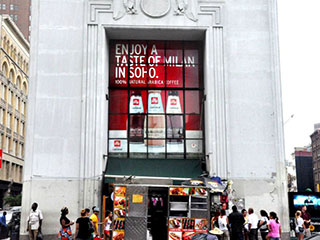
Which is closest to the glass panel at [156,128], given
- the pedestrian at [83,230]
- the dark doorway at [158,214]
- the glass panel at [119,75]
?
the glass panel at [119,75]

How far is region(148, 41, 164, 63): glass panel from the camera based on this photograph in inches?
883

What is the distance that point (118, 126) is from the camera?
2195 cm

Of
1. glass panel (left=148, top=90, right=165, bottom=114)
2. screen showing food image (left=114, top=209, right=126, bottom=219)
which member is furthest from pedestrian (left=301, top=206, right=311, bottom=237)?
screen showing food image (left=114, top=209, right=126, bottom=219)

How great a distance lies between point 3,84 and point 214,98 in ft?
150

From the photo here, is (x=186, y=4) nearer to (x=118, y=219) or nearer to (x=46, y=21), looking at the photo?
(x=46, y=21)

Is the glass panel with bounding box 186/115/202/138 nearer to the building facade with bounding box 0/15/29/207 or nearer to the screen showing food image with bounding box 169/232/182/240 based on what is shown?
the screen showing food image with bounding box 169/232/182/240

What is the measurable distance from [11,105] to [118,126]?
45.5 metres

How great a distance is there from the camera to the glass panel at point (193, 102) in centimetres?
2236

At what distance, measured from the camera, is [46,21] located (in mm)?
21016

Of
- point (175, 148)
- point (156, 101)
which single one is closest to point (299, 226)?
point (175, 148)

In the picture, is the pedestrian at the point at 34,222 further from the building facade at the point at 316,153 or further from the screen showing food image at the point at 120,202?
the building facade at the point at 316,153

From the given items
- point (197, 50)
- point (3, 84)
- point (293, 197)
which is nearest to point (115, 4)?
point (197, 50)

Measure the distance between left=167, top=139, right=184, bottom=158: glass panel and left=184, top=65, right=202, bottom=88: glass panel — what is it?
2918mm

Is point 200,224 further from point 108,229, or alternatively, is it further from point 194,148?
point 194,148
